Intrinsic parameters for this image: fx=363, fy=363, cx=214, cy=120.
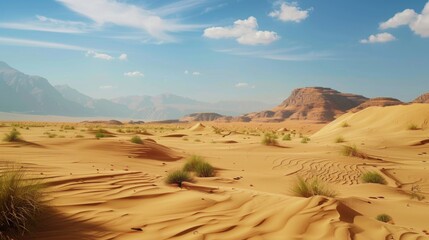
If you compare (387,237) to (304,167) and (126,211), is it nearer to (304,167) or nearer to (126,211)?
(126,211)

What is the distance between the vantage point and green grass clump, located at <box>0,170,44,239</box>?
3.74 metres

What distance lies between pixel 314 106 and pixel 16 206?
110953 millimetres

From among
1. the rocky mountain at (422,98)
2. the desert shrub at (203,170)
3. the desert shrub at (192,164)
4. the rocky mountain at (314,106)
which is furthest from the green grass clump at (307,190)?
the rocky mountain at (422,98)

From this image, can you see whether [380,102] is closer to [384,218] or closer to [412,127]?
[412,127]

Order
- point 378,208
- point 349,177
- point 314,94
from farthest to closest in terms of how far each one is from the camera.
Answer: point 314,94
point 349,177
point 378,208

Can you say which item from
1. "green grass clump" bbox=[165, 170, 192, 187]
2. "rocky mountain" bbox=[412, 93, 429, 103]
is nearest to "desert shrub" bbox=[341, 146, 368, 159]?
"green grass clump" bbox=[165, 170, 192, 187]

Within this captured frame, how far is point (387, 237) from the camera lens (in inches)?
177

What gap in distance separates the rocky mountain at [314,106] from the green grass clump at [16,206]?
9477 cm

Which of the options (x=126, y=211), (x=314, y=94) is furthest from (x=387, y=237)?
(x=314, y=94)

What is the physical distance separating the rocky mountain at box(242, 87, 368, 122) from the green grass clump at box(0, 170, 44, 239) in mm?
94771

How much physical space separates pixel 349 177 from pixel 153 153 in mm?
6431

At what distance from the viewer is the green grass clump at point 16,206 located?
3738 mm

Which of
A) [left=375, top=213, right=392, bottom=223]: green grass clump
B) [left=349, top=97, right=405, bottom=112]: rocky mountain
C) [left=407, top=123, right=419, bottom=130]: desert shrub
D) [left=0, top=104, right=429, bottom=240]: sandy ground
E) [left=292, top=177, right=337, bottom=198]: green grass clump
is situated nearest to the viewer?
[left=0, top=104, right=429, bottom=240]: sandy ground

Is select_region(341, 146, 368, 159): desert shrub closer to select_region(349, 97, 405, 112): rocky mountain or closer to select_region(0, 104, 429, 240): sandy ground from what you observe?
select_region(0, 104, 429, 240): sandy ground
